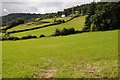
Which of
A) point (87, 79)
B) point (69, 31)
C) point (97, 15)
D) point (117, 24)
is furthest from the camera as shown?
point (69, 31)

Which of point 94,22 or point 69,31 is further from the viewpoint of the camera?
point 69,31

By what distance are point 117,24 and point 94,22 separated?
35.8 feet

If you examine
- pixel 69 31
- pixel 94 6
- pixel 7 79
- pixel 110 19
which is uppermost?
pixel 94 6

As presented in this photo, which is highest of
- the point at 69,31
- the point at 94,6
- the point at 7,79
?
the point at 94,6

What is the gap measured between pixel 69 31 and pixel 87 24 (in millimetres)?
11376

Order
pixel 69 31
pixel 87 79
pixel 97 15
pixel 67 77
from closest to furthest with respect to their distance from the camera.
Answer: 1. pixel 87 79
2. pixel 67 77
3. pixel 97 15
4. pixel 69 31

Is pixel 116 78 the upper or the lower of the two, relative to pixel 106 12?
lower

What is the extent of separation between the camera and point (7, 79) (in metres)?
11.7

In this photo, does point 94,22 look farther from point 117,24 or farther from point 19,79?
point 19,79

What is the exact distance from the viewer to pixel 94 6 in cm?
7562

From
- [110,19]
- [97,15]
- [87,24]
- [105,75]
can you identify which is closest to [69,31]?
[87,24]

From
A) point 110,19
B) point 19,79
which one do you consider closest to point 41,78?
point 19,79

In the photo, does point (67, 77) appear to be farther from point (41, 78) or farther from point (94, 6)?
point (94, 6)

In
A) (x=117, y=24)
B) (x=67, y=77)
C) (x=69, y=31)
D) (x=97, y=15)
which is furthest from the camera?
(x=69, y=31)
